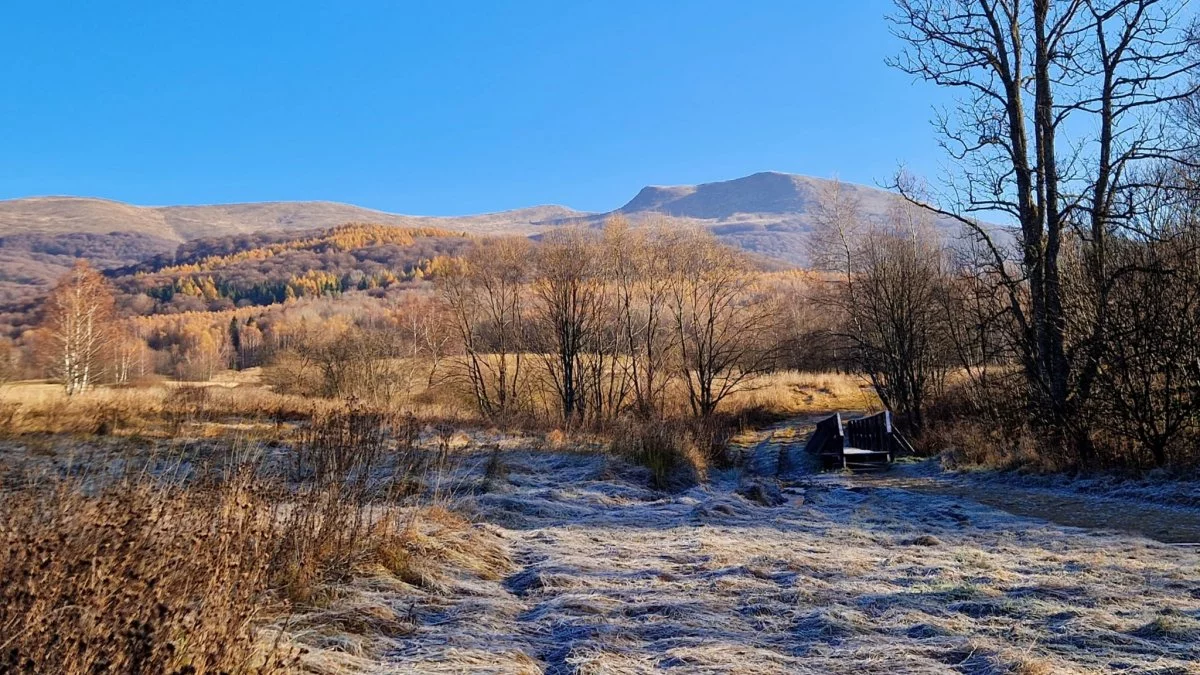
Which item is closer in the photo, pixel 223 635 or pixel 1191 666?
pixel 223 635

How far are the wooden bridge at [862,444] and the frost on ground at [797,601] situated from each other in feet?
Result: 28.2

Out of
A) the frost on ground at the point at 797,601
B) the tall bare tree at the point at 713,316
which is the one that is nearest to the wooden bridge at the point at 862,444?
the frost on ground at the point at 797,601

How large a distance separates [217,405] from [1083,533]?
18877mm

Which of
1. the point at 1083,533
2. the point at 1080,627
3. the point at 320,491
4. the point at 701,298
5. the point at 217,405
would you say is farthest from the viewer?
the point at 701,298

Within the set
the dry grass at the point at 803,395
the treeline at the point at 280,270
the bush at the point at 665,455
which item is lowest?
the dry grass at the point at 803,395

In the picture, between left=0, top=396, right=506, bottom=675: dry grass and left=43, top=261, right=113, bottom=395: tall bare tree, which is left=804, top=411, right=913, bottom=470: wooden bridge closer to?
left=0, top=396, right=506, bottom=675: dry grass

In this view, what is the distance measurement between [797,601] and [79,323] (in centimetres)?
4691

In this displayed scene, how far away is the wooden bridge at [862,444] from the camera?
1593cm

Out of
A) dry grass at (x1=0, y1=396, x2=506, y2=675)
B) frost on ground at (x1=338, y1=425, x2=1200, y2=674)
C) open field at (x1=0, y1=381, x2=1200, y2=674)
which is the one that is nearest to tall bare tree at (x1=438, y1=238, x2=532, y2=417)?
open field at (x1=0, y1=381, x2=1200, y2=674)

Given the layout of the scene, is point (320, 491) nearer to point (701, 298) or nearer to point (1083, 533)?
point (1083, 533)

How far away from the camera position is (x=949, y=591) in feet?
14.6

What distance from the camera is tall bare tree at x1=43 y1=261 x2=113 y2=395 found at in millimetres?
37156

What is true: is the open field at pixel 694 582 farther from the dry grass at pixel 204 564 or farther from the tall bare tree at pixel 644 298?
the tall bare tree at pixel 644 298

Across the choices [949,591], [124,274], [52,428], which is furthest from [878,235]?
[124,274]
